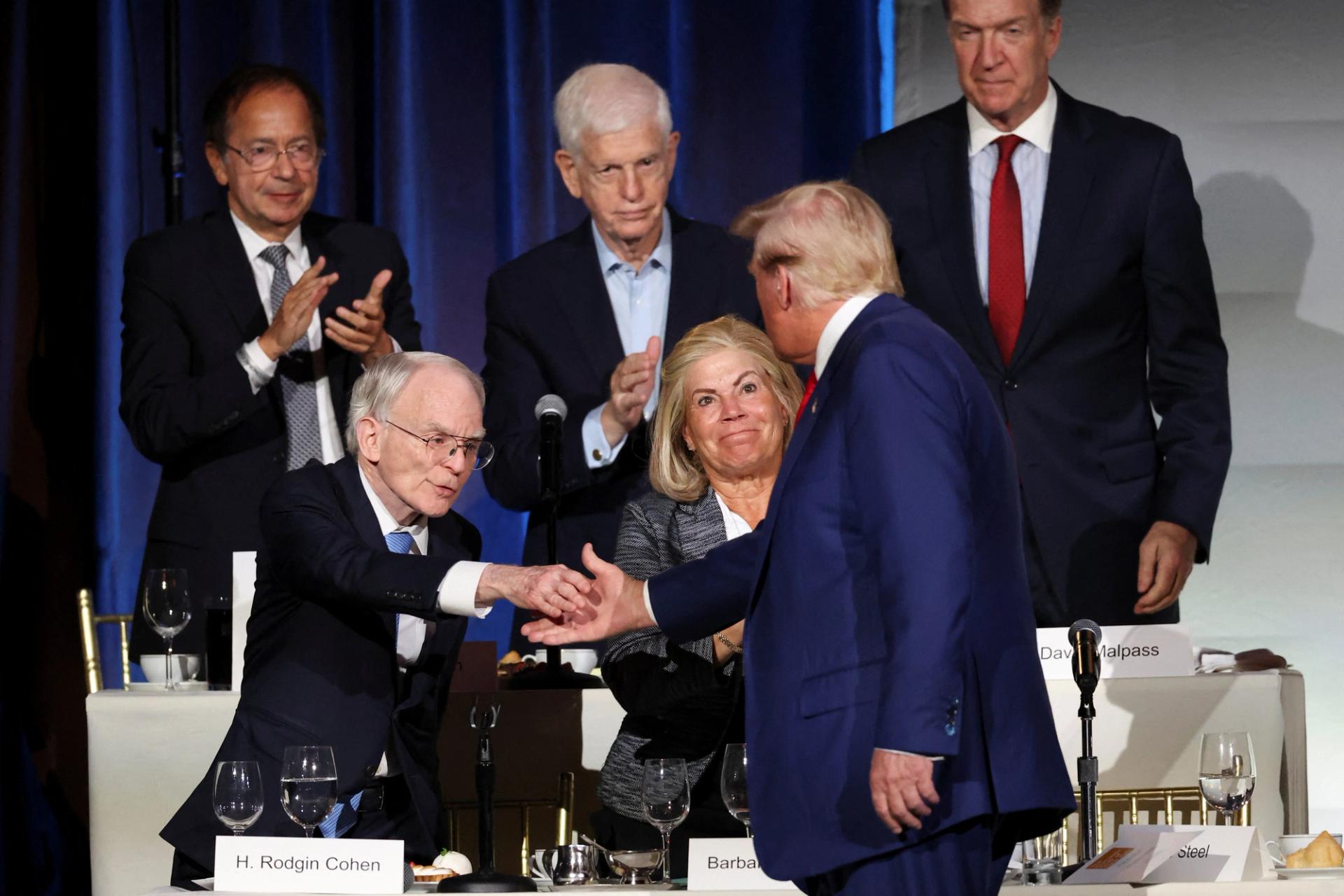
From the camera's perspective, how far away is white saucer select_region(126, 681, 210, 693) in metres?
3.30

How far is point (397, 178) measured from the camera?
16.3ft

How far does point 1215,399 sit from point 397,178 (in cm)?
242

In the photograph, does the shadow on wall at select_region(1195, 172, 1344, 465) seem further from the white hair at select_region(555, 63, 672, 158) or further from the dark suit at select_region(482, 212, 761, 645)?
the white hair at select_region(555, 63, 672, 158)

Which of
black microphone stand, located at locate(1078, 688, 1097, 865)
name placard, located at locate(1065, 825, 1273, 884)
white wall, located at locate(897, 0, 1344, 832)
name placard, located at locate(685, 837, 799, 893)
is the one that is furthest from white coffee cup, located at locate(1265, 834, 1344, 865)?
white wall, located at locate(897, 0, 1344, 832)

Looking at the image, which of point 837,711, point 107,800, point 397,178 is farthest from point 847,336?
point 397,178

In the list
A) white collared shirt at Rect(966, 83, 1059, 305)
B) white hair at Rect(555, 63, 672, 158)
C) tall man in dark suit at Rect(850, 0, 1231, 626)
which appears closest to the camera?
tall man in dark suit at Rect(850, 0, 1231, 626)

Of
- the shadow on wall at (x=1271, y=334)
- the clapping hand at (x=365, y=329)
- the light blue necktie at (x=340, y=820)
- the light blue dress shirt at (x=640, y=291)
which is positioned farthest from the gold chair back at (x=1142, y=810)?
the shadow on wall at (x=1271, y=334)

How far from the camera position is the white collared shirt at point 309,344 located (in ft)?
13.8

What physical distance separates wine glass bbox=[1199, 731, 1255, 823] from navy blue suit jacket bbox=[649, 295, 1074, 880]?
1.67ft

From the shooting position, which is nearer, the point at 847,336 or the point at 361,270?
the point at 847,336

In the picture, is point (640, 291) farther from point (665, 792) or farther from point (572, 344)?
point (665, 792)

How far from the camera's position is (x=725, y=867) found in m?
2.30

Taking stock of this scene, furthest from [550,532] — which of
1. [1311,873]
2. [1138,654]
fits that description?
[1311,873]

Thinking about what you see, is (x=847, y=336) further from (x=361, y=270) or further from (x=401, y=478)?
(x=361, y=270)
